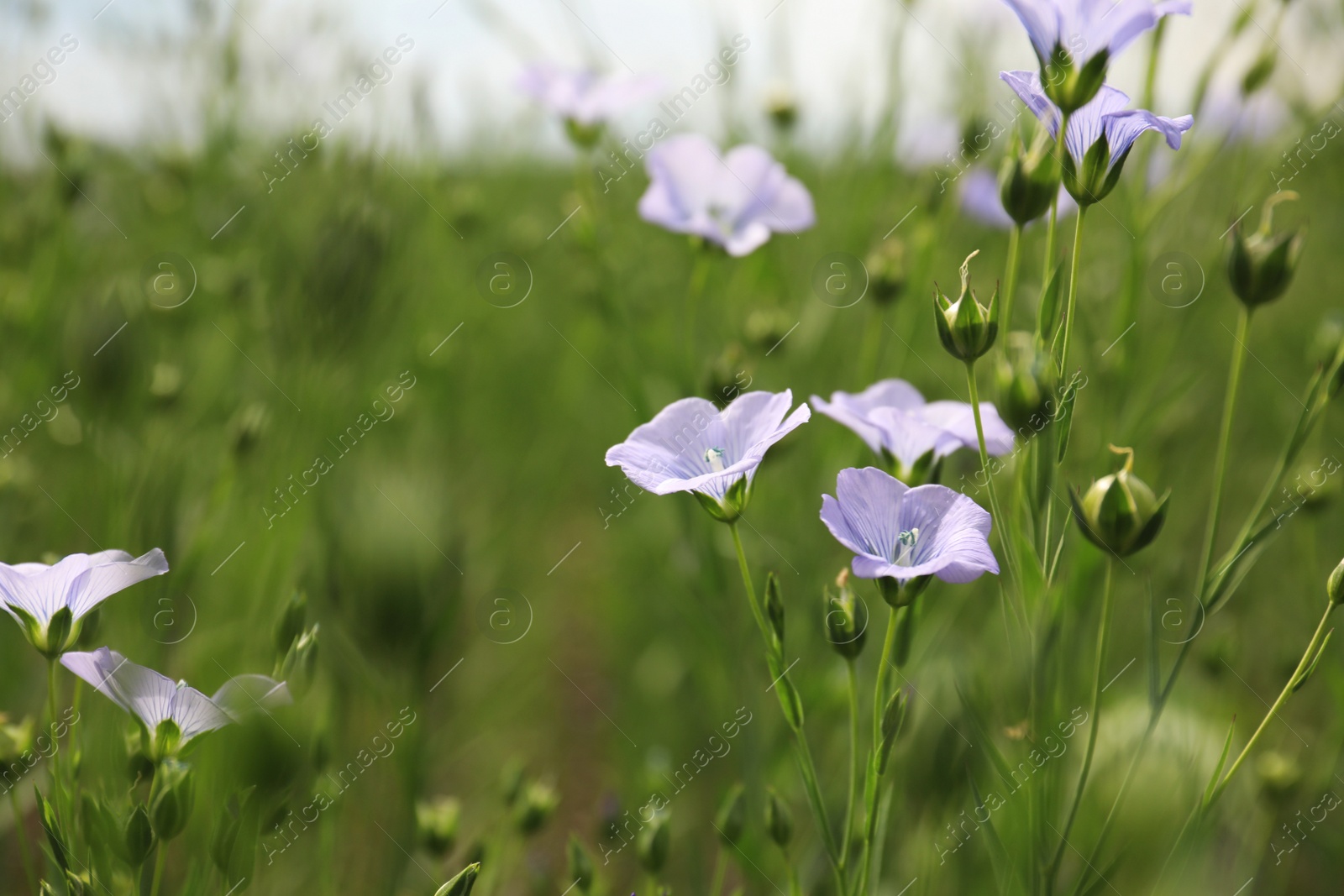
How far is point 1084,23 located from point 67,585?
0.74m

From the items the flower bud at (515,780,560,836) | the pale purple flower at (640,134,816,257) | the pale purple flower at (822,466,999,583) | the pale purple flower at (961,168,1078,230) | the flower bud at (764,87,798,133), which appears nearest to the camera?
the pale purple flower at (822,466,999,583)

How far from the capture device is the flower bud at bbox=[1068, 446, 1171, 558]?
0.52 metres

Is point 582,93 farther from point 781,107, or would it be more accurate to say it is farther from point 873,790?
point 873,790

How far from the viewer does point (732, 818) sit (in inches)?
28.7

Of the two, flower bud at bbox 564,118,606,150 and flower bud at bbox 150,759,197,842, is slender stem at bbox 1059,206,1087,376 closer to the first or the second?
flower bud at bbox 150,759,197,842

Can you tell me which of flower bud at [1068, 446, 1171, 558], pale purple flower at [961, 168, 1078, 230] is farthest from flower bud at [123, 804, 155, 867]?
pale purple flower at [961, 168, 1078, 230]

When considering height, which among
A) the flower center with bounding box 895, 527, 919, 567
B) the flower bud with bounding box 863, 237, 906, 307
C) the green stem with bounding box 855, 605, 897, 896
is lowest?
the flower bud with bounding box 863, 237, 906, 307

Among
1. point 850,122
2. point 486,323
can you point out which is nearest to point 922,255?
point 850,122

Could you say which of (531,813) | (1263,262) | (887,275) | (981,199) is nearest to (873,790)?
(531,813)

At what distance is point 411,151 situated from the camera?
134 cm

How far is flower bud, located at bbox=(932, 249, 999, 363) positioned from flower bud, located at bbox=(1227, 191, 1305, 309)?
276 mm

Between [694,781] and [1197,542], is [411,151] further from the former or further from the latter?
[1197,542]

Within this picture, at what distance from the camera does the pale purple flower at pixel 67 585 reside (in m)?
0.54

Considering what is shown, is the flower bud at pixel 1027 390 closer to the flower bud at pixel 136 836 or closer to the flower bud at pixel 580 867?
the flower bud at pixel 580 867
